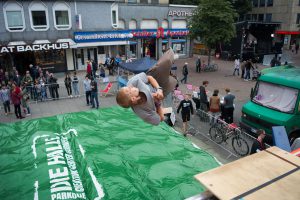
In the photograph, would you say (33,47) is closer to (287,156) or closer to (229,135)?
(229,135)

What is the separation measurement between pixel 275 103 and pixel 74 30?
21337mm

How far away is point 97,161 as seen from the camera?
29.5 feet

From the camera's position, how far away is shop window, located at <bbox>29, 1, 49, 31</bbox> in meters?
24.3

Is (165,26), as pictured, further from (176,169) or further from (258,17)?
(176,169)

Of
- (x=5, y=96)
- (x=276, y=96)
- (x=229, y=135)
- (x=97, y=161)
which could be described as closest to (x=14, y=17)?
(x=5, y=96)

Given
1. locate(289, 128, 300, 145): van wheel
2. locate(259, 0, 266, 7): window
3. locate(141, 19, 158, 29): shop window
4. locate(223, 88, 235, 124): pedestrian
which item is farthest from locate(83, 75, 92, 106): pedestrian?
locate(259, 0, 266, 7): window

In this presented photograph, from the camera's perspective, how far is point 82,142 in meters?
10.4

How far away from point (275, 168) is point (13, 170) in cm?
848

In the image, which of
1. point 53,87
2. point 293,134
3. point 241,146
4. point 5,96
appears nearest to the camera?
point 241,146

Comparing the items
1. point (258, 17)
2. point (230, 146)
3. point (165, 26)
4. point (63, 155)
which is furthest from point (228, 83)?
point (258, 17)

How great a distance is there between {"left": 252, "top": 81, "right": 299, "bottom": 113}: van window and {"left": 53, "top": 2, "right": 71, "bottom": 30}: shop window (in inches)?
805

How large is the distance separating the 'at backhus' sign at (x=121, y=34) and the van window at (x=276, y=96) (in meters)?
19.3

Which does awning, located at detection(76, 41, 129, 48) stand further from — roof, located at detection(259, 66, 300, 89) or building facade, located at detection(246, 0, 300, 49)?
building facade, located at detection(246, 0, 300, 49)

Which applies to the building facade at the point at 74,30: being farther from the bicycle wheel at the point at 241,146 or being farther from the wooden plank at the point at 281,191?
the wooden plank at the point at 281,191
